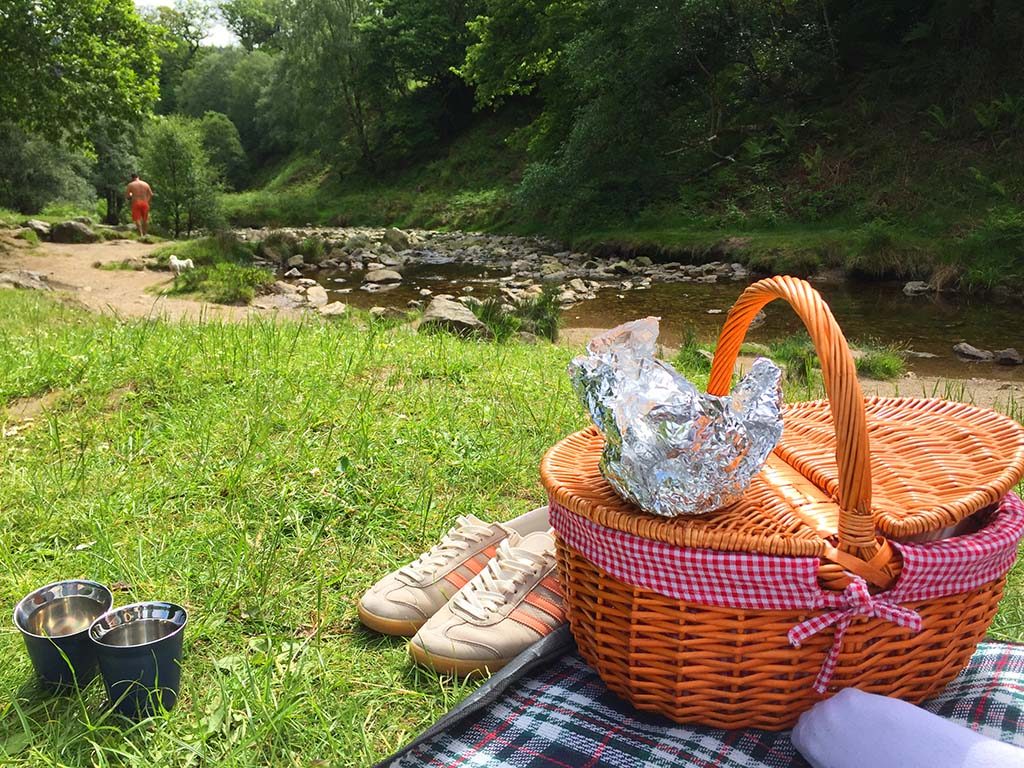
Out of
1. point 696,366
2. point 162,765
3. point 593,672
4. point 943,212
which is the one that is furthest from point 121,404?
point 943,212

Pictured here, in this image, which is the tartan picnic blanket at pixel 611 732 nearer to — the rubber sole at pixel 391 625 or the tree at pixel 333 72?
the rubber sole at pixel 391 625

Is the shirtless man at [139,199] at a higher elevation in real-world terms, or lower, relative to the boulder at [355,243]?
higher

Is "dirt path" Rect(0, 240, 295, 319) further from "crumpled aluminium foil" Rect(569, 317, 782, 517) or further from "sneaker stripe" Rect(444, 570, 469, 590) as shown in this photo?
"crumpled aluminium foil" Rect(569, 317, 782, 517)

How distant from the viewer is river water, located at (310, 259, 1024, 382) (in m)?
8.72

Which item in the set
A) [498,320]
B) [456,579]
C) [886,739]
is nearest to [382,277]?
[498,320]

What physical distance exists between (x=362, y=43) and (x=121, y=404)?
1323 inches

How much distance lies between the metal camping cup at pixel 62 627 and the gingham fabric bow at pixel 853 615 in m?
1.47

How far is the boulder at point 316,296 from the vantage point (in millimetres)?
12060

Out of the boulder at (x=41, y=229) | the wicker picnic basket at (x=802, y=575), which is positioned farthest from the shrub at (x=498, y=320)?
the boulder at (x=41, y=229)

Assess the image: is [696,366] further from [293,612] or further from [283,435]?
[293,612]

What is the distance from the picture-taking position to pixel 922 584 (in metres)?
1.38

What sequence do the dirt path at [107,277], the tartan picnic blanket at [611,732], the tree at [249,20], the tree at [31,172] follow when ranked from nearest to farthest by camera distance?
1. the tartan picnic blanket at [611,732]
2. the dirt path at [107,277]
3. the tree at [31,172]
4. the tree at [249,20]

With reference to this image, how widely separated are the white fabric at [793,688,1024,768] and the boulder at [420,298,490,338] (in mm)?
5225

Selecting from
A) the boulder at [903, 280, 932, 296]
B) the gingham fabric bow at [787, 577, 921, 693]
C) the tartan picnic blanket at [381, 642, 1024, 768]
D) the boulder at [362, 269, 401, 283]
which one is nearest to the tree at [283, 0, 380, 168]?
the boulder at [362, 269, 401, 283]
